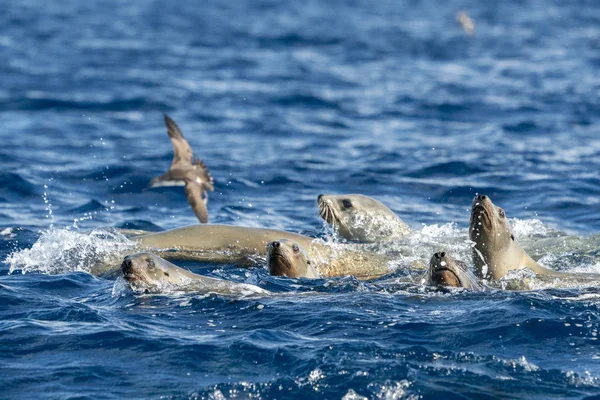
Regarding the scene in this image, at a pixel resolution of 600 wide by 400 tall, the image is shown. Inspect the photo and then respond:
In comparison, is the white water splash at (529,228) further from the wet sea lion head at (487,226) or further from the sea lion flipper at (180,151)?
the sea lion flipper at (180,151)

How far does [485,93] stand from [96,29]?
590 inches

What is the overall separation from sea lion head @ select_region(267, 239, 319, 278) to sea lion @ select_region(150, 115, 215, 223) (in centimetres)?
277

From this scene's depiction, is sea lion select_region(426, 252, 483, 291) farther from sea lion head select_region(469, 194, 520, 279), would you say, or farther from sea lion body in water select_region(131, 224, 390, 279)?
sea lion body in water select_region(131, 224, 390, 279)

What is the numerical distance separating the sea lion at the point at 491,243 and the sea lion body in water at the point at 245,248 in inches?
43.7

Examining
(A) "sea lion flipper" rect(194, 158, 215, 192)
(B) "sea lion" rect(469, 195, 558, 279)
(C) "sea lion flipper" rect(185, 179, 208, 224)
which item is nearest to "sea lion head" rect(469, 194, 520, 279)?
(B) "sea lion" rect(469, 195, 558, 279)

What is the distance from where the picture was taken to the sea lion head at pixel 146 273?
27.5 ft

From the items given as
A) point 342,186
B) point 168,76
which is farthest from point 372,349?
point 168,76

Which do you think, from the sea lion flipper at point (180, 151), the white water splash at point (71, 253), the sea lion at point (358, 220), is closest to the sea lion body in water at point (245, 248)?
the white water splash at point (71, 253)

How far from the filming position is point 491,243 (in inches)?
360

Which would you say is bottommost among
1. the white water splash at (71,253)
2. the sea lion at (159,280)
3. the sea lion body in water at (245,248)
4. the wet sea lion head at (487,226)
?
the white water splash at (71,253)

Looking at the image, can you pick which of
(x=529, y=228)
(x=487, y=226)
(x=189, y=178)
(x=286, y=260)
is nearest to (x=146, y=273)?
(x=286, y=260)

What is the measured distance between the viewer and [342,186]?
14.8 meters

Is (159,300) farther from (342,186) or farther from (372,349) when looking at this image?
(342,186)

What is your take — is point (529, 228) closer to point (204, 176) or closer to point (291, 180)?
point (204, 176)
